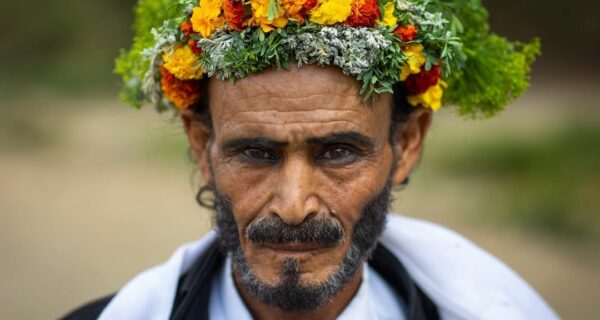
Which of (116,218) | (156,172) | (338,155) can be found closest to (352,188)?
(338,155)

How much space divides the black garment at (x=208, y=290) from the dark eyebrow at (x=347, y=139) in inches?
29.7

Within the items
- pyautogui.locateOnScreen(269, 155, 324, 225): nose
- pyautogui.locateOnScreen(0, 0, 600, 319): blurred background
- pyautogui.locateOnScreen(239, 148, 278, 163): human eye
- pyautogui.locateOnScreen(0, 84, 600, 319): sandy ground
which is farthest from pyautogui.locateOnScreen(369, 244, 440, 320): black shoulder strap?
pyautogui.locateOnScreen(0, 0, 600, 319): blurred background

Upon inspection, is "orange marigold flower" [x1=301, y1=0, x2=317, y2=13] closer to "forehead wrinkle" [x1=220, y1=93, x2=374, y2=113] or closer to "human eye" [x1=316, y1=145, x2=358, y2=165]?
"forehead wrinkle" [x1=220, y1=93, x2=374, y2=113]

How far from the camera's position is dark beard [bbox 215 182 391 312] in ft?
10.4

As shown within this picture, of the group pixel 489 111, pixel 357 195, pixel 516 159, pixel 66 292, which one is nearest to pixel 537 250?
pixel 516 159

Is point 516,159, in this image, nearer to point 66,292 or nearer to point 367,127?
point 66,292

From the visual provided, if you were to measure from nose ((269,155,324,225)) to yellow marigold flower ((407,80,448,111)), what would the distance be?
58 centimetres

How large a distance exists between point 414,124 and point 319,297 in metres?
0.85

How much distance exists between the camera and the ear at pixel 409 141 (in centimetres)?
360

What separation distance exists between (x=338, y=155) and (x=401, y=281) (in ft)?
2.66

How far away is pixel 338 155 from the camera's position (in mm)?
3271

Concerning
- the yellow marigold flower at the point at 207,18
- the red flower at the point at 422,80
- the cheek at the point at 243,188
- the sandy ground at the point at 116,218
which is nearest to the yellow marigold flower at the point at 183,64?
the yellow marigold flower at the point at 207,18

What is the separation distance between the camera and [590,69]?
13773 mm

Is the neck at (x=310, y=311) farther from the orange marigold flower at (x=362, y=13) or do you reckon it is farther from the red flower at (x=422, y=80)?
the orange marigold flower at (x=362, y=13)
